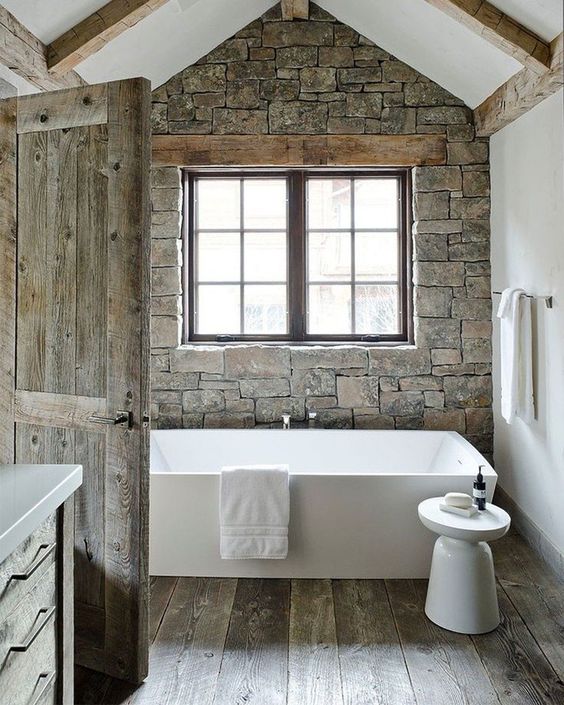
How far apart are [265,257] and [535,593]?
8.40ft

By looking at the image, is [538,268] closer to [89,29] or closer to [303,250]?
[303,250]

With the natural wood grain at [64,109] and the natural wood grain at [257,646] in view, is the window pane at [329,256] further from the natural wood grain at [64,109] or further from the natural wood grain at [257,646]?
the natural wood grain at [64,109]

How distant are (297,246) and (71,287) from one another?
2.16 metres

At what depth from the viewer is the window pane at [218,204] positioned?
4094mm

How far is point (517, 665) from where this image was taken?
2.22 metres

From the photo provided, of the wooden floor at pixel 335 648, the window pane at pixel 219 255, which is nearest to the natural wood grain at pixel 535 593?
the wooden floor at pixel 335 648

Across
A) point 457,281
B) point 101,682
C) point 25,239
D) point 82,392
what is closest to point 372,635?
point 101,682

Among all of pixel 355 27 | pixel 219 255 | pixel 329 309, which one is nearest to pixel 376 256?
pixel 329 309

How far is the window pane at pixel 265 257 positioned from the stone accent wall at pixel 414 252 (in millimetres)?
490

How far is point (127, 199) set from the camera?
204 centimetres

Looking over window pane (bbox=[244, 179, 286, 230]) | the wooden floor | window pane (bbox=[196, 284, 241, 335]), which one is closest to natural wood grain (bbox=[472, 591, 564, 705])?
the wooden floor

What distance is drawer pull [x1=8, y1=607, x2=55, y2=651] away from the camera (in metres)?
1.29

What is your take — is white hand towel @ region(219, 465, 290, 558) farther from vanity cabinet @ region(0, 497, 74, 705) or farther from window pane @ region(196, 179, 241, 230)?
window pane @ region(196, 179, 241, 230)

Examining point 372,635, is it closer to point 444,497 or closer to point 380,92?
point 444,497
